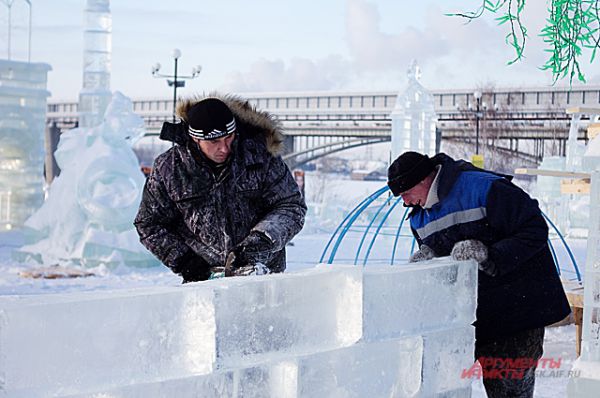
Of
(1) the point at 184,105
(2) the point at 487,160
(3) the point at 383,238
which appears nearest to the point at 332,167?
(2) the point at 487,160

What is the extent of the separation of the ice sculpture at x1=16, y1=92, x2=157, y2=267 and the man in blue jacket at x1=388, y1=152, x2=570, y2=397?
10305 mm

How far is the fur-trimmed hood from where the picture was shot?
125 inches

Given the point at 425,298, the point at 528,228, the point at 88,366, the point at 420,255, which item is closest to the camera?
the point at 88,366

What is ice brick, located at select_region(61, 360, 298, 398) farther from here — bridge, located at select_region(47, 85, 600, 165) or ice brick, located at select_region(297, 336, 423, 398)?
bridge, located at select_region(47, 85, 600, 165)

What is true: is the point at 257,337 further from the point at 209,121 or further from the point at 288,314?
the point at 209,121

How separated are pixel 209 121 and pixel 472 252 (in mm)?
1063

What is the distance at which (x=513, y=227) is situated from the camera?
116 inches

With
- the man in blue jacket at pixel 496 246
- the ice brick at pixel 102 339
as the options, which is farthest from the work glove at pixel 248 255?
the ice brick at pixel 102 339

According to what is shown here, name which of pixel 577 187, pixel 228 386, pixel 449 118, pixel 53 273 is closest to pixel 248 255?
pixel 228 386

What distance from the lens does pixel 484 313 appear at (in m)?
3.06

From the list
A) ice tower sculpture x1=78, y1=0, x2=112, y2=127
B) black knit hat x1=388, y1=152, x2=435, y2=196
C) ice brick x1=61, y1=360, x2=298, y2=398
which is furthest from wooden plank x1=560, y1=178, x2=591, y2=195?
ice tower sculpture x1=78, y1=0, x2=112, y2=127

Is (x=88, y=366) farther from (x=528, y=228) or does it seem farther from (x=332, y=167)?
(x=332, y=167)

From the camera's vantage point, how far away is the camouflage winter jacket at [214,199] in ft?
10.1

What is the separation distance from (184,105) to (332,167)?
166 ft
